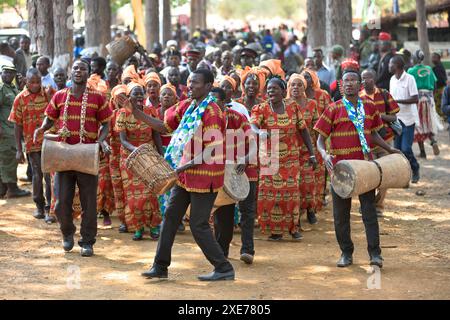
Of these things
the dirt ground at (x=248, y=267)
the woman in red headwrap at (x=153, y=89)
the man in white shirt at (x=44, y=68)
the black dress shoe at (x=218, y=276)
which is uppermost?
the man in white shirt at (x=44, y=68)

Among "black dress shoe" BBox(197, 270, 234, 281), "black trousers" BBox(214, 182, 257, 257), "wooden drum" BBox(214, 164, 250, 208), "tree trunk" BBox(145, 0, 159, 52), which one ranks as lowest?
"black dress shoe" BBox(197, 270, 234, 281)

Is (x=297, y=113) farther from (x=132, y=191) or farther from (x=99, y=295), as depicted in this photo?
(x=99, y=295)

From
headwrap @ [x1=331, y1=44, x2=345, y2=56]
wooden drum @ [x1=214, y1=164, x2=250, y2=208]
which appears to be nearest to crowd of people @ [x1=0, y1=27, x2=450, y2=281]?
wooden drum @ [x1=214, y1=164, x2=250, y2=208]

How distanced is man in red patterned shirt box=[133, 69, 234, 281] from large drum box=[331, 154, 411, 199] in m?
1.15

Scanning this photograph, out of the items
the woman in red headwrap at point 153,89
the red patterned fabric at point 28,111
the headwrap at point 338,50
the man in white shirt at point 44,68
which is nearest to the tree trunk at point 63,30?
the man in white shirt at point 44,68

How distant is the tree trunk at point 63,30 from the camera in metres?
15.8

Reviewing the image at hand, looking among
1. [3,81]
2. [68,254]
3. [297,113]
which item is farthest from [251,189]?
[3,81]

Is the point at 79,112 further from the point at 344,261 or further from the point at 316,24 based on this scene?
the point at 316,24

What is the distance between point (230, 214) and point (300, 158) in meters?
2.32

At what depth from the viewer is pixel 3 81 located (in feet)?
43.0

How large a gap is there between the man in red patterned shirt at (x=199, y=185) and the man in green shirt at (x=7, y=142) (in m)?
5.32

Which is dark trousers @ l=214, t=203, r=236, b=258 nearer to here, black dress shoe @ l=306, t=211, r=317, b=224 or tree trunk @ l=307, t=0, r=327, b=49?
black dress shoe @ l=306, t=211, r=317, b=224

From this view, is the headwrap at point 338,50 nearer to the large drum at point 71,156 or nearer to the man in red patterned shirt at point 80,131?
the man in red patterned shirt at point 80,131

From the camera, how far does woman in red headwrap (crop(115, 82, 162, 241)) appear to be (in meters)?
10.5
